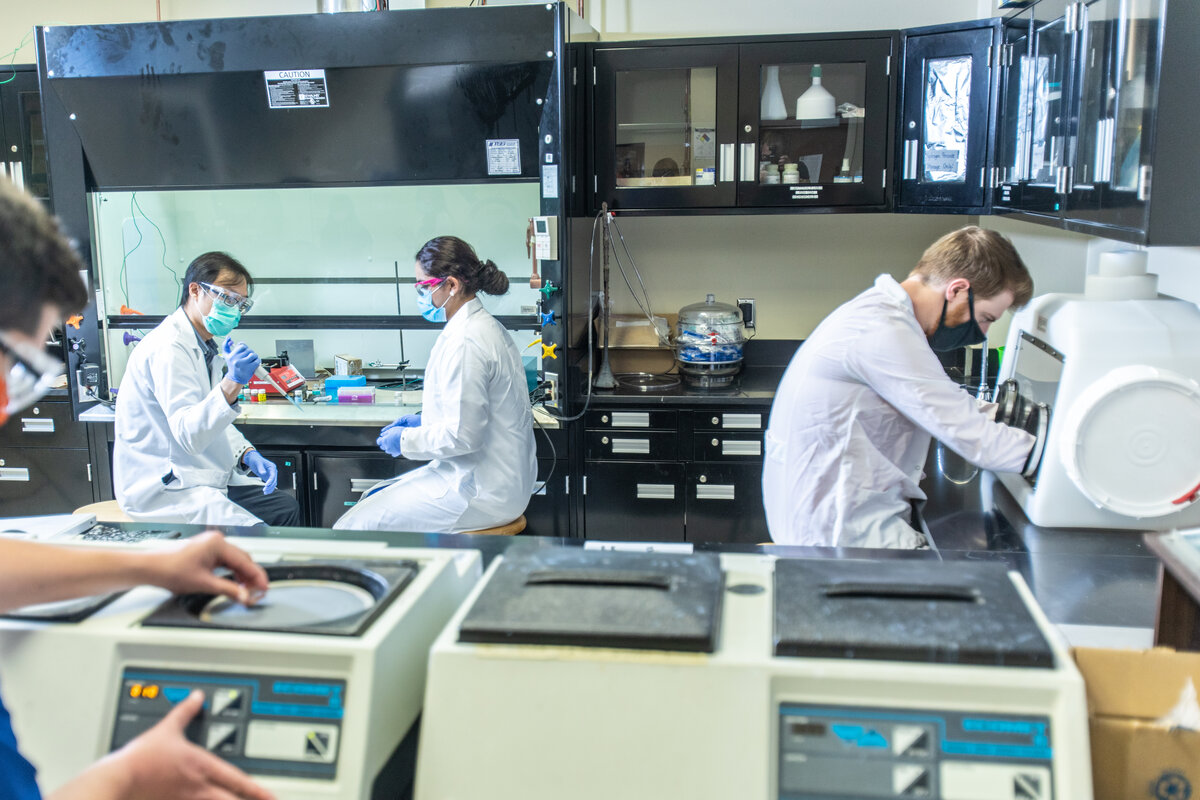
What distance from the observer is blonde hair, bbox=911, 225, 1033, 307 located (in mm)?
2121

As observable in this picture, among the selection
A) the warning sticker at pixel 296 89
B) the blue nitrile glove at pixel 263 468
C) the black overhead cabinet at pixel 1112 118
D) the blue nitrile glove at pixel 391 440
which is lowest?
the blue nitrile glove at pixel 263 468

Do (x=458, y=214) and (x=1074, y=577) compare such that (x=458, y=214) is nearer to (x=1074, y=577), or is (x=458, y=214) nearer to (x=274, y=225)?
(x=274, y=225)

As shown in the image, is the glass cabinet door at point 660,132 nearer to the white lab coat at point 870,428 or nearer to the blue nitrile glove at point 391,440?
the blue nitrile glove at point 391,440

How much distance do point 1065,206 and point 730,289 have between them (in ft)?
6.39

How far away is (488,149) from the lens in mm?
3434

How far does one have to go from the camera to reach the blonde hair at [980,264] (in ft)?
6.96

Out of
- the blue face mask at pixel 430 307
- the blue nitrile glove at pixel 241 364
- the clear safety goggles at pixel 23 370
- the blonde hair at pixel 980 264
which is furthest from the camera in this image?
the blue face mask at pixel 430 307

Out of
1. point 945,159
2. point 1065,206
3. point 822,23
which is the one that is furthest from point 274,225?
point 1065,206

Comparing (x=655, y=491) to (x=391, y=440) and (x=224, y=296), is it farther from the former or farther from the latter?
(x=224, y=296)

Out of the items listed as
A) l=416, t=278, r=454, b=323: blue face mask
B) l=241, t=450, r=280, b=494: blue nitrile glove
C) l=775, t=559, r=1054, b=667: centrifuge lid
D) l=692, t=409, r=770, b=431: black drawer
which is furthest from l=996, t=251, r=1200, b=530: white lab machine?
l=241, t=450, r=280, b=494: blue nitrile glove

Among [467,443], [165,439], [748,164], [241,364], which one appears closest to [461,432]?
[467,443]

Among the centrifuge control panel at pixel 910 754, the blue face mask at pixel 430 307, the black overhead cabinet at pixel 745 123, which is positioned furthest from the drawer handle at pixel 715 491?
the centrifuge control panel at pixel 910 754

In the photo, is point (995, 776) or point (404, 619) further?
point (404, 619)

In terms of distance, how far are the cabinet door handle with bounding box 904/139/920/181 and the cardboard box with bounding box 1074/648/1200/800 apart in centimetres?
272
